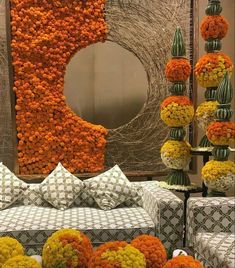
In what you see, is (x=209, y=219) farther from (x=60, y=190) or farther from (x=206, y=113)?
(x=60, y=190)

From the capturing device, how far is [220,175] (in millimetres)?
3301

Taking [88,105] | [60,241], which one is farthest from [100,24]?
[60,241]

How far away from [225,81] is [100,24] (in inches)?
55.9

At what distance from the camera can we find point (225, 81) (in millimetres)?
3334

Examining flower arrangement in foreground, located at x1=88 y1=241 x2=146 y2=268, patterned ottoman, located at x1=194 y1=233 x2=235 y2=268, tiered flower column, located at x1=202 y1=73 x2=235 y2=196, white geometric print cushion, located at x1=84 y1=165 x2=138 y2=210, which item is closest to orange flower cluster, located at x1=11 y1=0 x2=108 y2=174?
white geometric print cushion, located at x1=84 y1=165 x2=138 y2=210

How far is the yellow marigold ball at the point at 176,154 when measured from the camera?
3.68 m

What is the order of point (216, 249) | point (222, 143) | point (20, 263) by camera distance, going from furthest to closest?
point (222, 143) → point (216, 249) → point (20, 263)

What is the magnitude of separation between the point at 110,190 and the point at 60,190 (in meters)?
0.42

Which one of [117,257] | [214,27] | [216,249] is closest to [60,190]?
[216,249]

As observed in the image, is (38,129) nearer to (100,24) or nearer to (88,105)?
(88,105)

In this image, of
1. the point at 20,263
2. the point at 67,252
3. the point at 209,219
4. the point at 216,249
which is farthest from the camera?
the point at 209,219

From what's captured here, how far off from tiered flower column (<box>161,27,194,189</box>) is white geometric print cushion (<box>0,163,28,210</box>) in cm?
127

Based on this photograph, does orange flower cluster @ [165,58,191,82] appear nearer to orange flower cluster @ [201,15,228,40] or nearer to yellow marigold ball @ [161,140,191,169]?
orange flower cluster @ [201,15,228,40]

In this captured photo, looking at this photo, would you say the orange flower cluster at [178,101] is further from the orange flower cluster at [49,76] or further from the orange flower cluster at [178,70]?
the orange flower cluster at [49,76]
